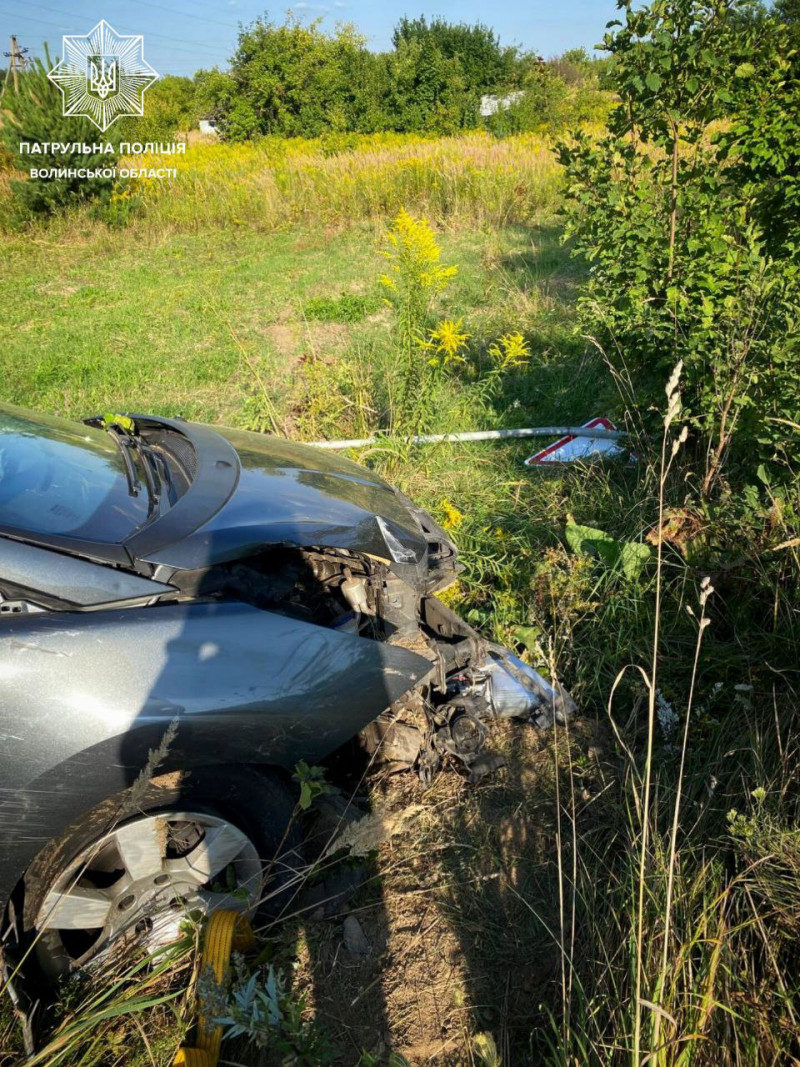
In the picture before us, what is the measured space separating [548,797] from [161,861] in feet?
4.63

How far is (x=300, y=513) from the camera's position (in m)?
2.49

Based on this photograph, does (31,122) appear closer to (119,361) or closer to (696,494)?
(119,361)

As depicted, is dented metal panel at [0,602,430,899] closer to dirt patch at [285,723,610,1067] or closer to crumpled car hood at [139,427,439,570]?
crumpled car hood at [139,427,439,570]

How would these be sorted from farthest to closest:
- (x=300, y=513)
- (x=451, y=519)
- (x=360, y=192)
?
(x=360, y=192) → (x=451, y=519) → (x=300, y=513)

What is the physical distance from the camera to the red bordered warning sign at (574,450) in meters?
4.71

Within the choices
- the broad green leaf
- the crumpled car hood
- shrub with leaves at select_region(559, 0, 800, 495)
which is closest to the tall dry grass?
shrub with leaves at select_region(559, 0, 800, 495)

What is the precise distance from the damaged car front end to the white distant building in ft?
81.0

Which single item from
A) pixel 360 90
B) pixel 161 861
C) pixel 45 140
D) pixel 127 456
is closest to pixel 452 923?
pixel 161 861

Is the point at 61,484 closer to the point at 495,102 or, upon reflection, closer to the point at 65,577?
the point at 65,577

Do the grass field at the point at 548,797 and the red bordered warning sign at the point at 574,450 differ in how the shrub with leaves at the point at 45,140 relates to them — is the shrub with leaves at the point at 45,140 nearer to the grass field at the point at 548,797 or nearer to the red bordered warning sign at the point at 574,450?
the grass field at the point at 548,797

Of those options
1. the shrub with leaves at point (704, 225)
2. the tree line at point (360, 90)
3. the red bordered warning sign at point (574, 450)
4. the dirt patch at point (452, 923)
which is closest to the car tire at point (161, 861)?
the dirt patch at point (452, 923)

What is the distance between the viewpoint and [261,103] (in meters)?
24.1

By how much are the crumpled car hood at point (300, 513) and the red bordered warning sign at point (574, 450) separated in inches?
76.5

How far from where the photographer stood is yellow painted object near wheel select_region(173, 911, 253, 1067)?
5.83 feet
